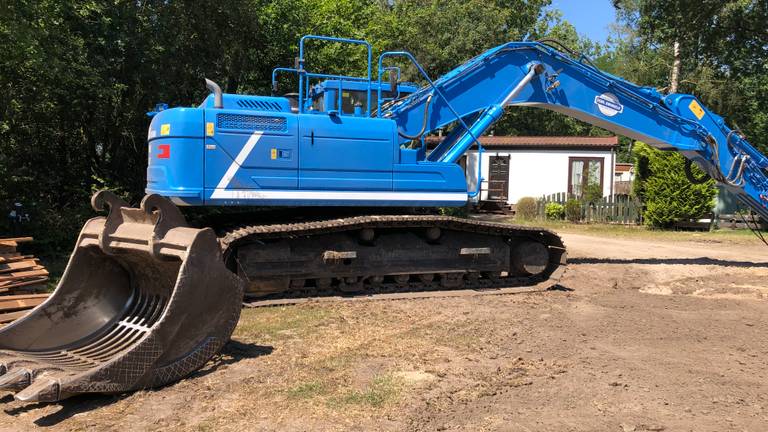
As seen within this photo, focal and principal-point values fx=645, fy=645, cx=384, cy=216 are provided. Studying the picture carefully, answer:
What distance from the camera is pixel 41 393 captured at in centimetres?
392

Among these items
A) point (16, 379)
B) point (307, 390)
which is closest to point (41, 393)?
point (16, 379)

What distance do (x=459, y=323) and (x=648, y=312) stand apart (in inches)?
98.3

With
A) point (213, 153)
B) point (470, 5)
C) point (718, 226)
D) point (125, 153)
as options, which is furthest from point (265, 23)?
point (470, 5)

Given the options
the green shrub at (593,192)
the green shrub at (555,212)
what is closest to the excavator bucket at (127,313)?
the green shrub at (555,212)

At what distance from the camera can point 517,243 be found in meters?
9.19

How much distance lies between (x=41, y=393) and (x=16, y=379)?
29 centimetres

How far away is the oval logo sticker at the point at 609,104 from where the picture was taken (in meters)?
10.3

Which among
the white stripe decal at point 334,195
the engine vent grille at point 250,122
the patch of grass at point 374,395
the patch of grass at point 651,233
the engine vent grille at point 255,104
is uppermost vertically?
the engine vent grille at point 255,104

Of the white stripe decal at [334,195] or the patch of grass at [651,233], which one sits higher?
the white stripe decal at [334,195]

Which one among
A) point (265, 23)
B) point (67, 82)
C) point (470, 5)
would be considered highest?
point (470, 5)

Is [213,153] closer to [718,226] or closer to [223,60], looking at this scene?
[223,60]

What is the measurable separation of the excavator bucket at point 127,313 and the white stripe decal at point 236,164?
196cm

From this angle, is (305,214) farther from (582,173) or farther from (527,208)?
(582,173)

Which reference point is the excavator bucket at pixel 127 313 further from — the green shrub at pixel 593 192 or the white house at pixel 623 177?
the white house at pixel 623 177
